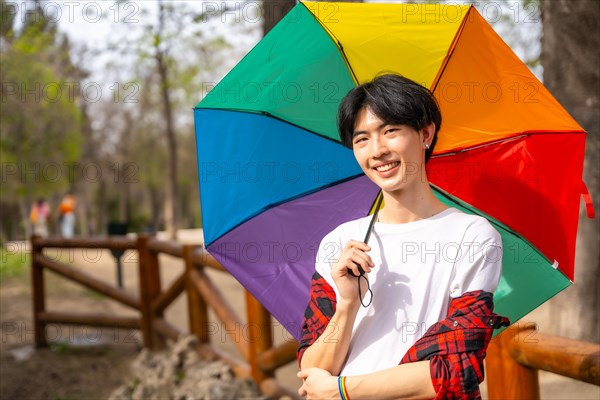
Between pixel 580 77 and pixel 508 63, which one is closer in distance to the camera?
pixel 508 63

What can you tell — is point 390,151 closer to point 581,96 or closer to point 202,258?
point 581,96

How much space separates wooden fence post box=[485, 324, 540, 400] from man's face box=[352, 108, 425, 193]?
1.24 m

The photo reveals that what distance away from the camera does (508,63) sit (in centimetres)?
211

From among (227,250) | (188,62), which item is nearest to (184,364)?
(227,250)

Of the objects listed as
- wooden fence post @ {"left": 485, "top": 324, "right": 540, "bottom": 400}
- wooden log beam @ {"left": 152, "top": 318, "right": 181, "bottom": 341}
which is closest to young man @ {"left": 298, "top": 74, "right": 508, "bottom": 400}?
wooden fence post @ {"left": 485, "top": 324, "right": 540, "bottom": 400}

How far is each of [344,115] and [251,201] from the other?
1.76 feet

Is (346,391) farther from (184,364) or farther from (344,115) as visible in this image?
(184,364)

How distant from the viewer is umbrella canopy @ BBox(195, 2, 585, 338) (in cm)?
211

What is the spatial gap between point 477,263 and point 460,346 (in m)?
0.21

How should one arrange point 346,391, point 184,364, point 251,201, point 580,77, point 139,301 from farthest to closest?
1. point 139,301
2. point 184,364
3. point 580,77
4. point 251,201
5. point 346,391

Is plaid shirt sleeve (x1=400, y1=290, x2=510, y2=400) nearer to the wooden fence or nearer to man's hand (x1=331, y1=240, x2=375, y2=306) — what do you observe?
man's hand (x1=331, y1=240, x2=375, y2=306)

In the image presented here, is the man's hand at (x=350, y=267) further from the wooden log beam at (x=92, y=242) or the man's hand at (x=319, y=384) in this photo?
the wooden log beam at (x=92, y=242)

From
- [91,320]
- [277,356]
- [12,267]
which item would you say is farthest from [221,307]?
[12,267]

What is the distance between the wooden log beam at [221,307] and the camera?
5070mm
